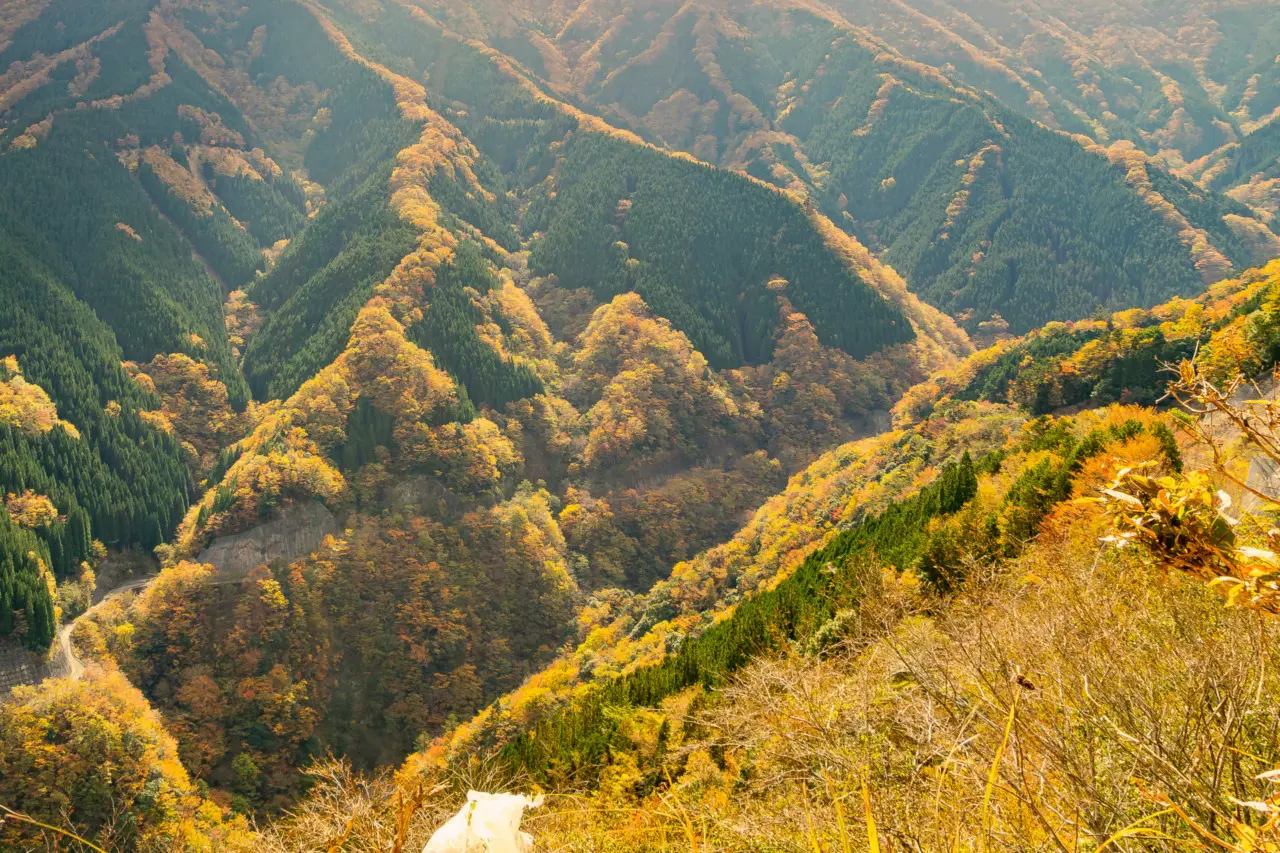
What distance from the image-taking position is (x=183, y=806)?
50156 mm

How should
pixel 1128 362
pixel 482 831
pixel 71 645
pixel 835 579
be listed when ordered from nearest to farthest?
1. pixel 482 831
2. pixel 835 579
3. pixel 1128 362
4. pixel 71 645

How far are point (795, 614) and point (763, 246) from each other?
113440 millimetres

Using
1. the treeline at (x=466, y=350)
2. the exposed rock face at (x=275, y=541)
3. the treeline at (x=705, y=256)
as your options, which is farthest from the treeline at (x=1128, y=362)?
the exposed rock face at (x=275, y=541)

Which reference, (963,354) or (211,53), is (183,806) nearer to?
(963,354)

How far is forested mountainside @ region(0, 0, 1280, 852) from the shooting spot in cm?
2836

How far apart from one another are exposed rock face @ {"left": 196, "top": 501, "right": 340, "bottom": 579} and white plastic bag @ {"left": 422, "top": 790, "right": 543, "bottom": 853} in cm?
7683

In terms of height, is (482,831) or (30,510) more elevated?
(482,831)

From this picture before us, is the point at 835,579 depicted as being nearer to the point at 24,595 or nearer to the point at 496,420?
the point at 24,595

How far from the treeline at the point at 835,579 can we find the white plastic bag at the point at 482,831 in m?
17.5

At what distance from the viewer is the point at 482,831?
4.51 metres

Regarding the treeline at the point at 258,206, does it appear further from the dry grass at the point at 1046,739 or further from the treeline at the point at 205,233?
the dry grass at the point at 1046,739

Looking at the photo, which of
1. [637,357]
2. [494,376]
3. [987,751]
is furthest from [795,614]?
[637,357]

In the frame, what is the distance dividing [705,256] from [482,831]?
137613 mm

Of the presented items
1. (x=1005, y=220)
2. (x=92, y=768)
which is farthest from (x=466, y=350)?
(x=1005, y=220)
